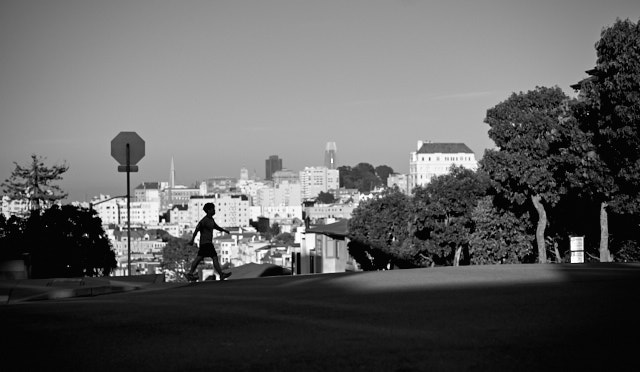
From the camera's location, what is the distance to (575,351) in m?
7.86

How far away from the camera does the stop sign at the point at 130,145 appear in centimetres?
2098

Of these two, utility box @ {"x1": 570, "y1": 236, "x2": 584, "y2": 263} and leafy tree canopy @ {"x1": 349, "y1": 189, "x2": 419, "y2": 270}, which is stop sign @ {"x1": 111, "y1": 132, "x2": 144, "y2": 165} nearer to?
utility box @ {"x1": 570, "y1": 236, "x2": 584, "y2": 263}

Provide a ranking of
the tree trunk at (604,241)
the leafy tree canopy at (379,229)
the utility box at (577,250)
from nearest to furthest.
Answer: the utility box at (577,250), the tree trunk at (604,241), the leafy tree canopy at (379,229)

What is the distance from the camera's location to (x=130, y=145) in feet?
68.9

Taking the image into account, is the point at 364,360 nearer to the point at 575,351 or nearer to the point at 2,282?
the point at 575,351

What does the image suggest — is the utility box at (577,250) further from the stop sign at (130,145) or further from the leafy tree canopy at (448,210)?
the leafy tree canopy at (448,210)

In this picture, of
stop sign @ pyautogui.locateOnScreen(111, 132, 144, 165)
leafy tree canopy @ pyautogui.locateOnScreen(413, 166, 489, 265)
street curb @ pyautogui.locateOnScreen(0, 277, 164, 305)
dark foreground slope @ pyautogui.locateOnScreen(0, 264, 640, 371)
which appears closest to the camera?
dark foreground slope @ pyautogui.locateOnScreen(0, 264, 640, 371)

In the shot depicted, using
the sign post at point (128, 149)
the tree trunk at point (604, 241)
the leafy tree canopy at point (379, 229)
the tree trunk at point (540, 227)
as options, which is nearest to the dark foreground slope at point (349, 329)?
the sign post at point (128, 149)

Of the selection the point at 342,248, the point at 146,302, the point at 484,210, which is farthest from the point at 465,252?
the point at 146,302

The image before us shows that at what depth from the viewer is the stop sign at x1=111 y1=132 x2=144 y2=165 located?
68.8 feet

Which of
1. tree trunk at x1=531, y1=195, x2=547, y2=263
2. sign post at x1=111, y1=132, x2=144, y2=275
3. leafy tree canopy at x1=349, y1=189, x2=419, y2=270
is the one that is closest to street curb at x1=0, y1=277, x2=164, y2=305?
sign post at x1=111, y1=132, x2=144, y2=275

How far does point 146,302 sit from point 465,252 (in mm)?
50107

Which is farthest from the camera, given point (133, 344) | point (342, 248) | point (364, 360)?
point (342, 248)

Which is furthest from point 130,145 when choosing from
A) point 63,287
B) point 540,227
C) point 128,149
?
point 540,227
